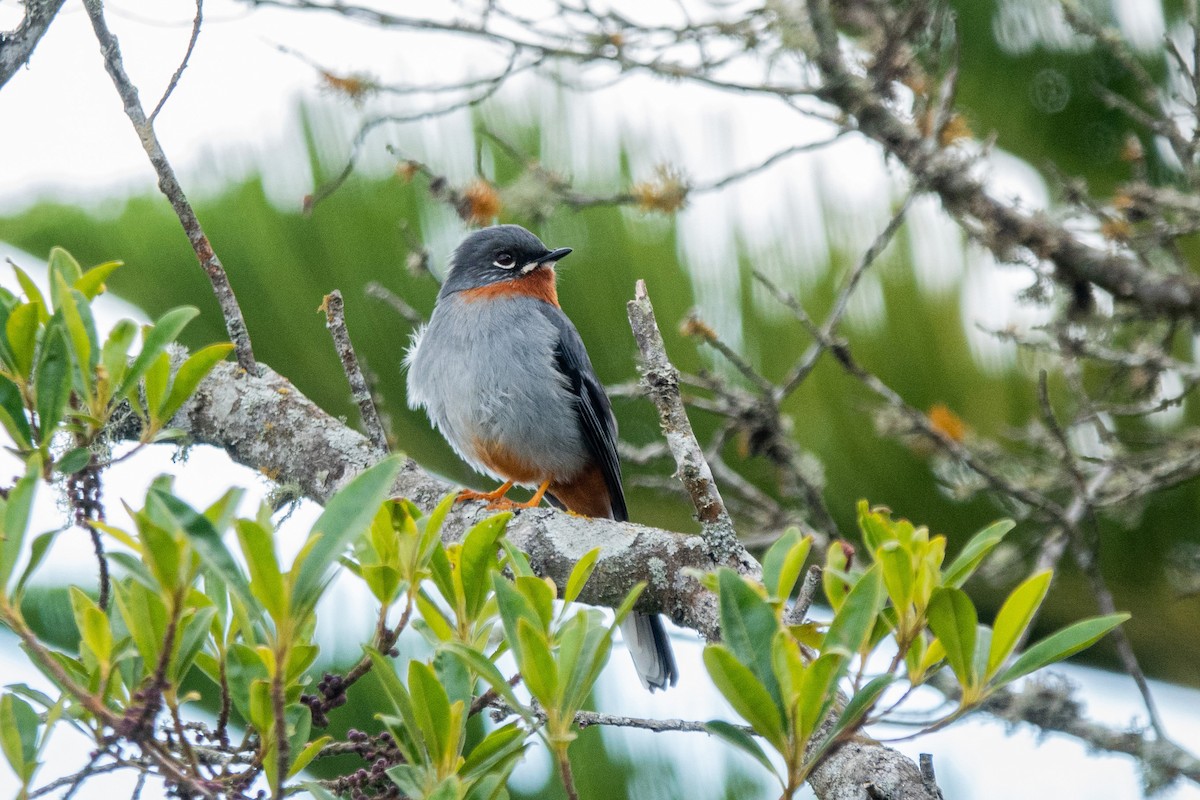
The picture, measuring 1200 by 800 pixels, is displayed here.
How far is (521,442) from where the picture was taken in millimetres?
5098

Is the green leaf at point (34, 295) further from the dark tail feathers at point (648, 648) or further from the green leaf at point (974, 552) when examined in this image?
the dark tail feathers at point (648, 648)

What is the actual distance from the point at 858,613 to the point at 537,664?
0.48 metres

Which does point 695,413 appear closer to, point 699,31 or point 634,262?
point 634,262

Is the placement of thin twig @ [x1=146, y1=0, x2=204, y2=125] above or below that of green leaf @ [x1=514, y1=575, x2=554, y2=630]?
above

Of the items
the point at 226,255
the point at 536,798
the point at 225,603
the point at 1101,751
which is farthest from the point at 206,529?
the point at 226,255

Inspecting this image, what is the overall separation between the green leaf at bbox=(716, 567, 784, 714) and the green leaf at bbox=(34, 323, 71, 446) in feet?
3.87

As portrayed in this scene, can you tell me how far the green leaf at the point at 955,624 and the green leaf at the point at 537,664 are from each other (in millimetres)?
575

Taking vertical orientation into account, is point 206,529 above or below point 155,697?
Answer: above

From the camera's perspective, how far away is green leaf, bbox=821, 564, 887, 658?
5.58 feet

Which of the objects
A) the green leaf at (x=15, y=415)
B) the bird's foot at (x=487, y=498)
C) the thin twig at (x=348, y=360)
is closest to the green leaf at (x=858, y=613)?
the green leaf at (x=15, y=415)

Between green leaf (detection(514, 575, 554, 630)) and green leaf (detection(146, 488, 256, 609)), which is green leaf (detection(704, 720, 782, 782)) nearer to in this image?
green leaf (detection(514, 575, 554, 630))

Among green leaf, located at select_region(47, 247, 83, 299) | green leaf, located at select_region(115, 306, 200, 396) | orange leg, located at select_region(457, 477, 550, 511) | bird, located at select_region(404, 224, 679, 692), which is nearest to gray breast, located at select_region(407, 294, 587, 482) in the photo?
bird, located at select_region(404, 224, 679, 692)

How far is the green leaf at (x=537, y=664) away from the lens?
1.65 meters

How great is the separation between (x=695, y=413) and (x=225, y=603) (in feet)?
14.7
